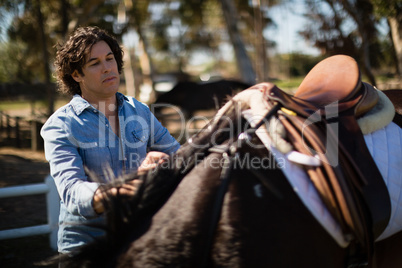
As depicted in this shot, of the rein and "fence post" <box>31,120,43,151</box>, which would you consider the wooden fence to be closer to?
"fence post" <box>31,120,43,151</box>

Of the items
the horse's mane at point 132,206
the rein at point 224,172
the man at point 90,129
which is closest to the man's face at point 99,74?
the man at point 90,129

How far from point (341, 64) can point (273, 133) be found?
A: 0.77 meters

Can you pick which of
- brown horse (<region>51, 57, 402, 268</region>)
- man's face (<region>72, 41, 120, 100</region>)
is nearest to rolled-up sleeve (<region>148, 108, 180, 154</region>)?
man's face (<region>72, 41, 120, 100</region>)

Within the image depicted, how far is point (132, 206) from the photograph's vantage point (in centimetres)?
124

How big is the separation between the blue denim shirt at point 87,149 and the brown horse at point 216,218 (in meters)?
0.12

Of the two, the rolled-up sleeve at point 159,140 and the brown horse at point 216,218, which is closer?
the brown horse at point 216,218

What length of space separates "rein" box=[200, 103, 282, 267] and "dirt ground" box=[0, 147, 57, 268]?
2560 mm

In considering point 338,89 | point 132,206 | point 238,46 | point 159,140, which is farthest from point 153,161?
point 238,46

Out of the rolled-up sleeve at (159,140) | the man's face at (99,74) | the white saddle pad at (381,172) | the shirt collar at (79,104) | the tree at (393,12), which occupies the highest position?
the tree at (393,12)

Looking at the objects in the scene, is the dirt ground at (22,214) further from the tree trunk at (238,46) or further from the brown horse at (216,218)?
the tree trunk at (238,46)

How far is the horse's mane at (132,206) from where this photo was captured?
123cm

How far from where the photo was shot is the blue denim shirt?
1390 mm

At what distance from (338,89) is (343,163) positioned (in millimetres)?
456

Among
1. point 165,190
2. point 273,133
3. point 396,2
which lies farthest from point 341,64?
point 396,2
